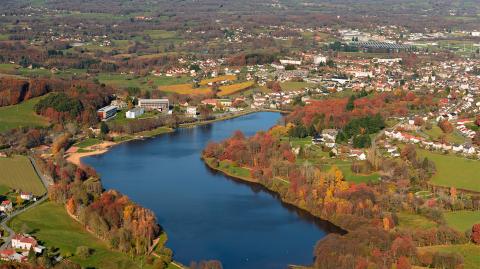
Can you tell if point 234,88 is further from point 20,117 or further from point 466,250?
point 466,250

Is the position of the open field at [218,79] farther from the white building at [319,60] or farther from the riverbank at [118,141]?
the white building at [319,60]

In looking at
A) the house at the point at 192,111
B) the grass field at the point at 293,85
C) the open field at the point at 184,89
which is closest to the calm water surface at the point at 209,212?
the house at the point at 192,111

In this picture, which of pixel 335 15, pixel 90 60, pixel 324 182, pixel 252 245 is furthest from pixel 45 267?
pixel 335 15

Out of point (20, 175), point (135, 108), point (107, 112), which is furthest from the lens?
point (135, 108)

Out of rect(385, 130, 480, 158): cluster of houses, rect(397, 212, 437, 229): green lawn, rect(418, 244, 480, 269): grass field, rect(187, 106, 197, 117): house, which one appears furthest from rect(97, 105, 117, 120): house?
rect(418, 244, 480, 269): grass field

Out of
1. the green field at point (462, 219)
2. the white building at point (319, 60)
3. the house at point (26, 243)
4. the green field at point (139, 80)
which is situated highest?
the house at point (26, 243)

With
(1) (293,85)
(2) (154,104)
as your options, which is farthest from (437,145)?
(1) (293,85)
